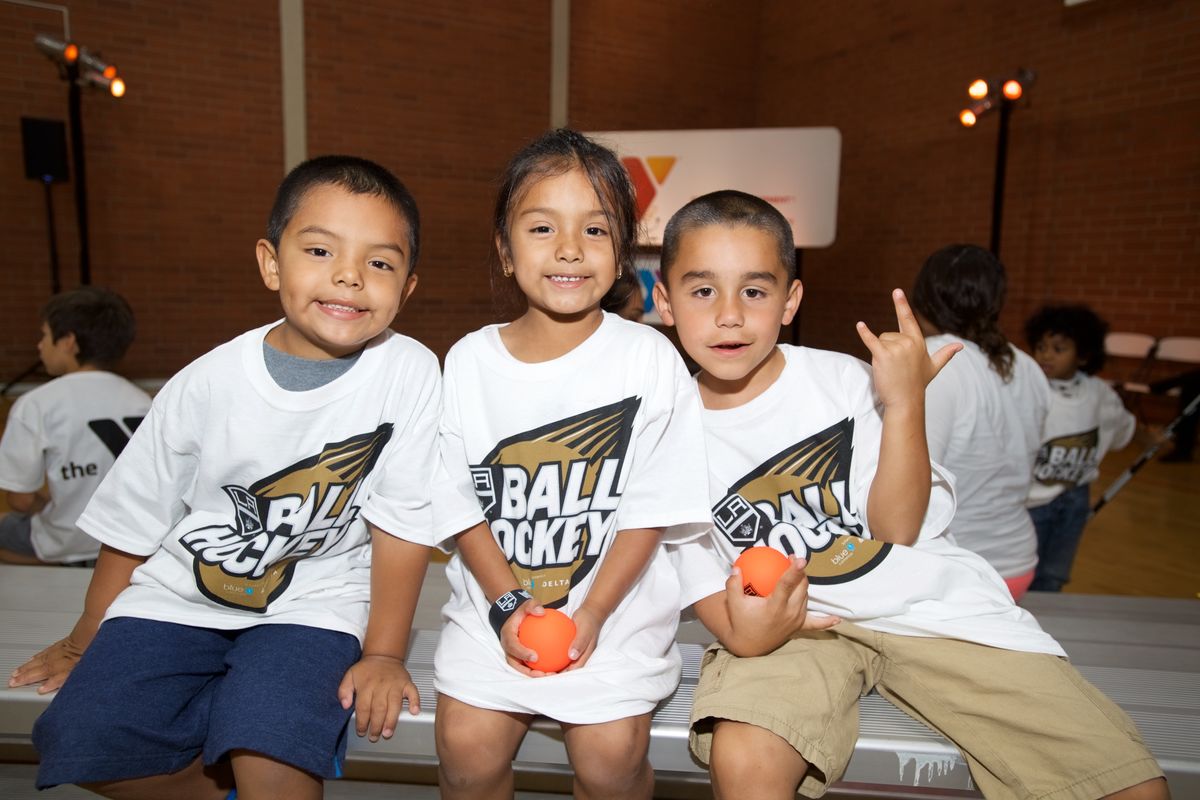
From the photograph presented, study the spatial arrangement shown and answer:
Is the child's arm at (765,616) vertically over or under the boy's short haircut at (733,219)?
under

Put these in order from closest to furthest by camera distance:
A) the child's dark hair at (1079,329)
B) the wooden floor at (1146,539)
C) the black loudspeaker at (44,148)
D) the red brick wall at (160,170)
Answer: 1. the child's dark hair at (1079,329)
2. the wooden floor at (1146,539)
3. the black loudspeaker at (44,148)
4. the red brick wall at (160,170)

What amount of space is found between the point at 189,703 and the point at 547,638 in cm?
65

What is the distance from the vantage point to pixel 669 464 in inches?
58.9

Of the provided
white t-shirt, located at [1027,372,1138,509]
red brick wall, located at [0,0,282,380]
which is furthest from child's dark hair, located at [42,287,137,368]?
red brick wall, located at [0,0,282,380]

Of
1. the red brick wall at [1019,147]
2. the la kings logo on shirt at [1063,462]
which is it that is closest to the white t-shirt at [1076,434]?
the la kings logo on shirt at [1063,462]

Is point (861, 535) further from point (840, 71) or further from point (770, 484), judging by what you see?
point (840, 71)

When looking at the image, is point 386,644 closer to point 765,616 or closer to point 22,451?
point 765,616

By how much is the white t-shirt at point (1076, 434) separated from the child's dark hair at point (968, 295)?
0.68 m

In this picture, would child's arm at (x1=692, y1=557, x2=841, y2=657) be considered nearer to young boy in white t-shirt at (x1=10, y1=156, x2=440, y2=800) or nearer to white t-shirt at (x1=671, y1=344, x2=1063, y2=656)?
white t-shirt at (x1=671, y1=344, x2=1063, y2=656)

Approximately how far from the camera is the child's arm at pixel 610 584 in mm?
1379

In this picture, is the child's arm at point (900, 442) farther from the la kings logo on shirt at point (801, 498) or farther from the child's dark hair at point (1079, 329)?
the child's dark hair at point (1079, 329)

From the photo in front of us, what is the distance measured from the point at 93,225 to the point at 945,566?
8.48 metres

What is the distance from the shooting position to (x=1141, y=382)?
711 cm

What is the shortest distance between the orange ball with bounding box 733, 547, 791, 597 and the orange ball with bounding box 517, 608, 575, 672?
12.9 inches
